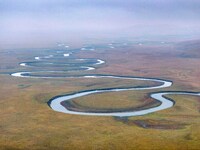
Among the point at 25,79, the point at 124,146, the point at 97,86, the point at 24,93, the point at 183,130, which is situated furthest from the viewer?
the point at 25,79

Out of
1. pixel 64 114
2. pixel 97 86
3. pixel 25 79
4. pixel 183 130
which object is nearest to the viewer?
pixel 183 130

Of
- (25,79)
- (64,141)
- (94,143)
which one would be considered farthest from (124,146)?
(25,79)

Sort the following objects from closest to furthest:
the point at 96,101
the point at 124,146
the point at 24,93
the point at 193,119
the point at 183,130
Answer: the point at 124,146 → the point at 183,130 → the point at 193,119 → the point at 96,101 → the point at 24,93

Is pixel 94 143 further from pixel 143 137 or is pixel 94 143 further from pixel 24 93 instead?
pixel 24 93

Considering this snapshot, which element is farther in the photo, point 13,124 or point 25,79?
point 25,79

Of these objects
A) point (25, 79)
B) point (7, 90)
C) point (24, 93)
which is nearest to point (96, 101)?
point (24, 93)

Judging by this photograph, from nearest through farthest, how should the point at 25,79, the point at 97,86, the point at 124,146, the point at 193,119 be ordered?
1. the point at 124,146
2. the point at 193,119
3. the point at 97,86
4. the point at 25,79

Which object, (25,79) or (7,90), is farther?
(25,79)

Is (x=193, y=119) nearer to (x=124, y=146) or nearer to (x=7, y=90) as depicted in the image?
(x=124, y=146)
